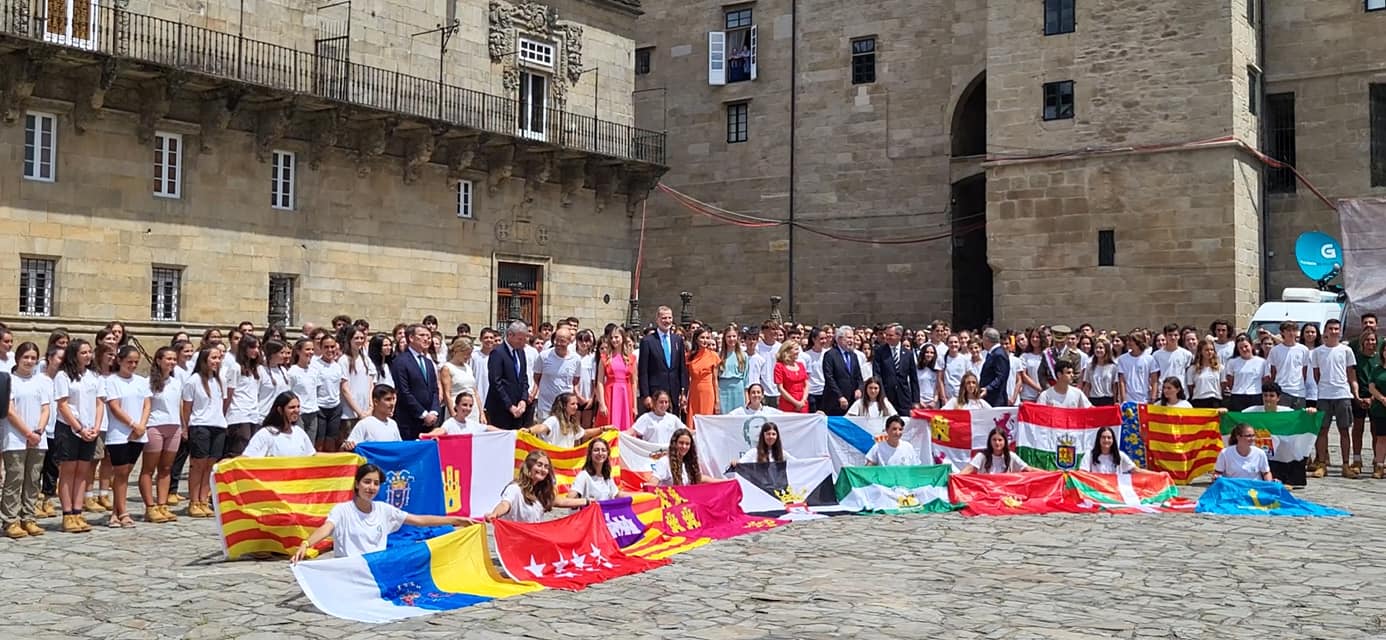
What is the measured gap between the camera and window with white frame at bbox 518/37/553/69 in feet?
105

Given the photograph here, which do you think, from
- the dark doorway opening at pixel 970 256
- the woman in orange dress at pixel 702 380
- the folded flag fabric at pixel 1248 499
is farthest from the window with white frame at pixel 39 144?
the dark doorway opening at pixel 970 256

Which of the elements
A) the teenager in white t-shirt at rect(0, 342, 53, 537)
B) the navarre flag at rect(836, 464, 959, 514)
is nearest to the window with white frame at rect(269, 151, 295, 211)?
the teenager in white t-shirt at rect(0, 342, 53, 537)

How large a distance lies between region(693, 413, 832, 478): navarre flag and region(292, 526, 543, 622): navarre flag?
5826 millimetres

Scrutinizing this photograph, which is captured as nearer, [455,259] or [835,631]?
[835,631]

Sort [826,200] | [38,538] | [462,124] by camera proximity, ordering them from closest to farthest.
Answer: [38,538] < [462,124] < [826,200]

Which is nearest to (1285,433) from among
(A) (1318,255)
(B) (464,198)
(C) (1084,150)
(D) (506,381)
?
(D) (506,381)

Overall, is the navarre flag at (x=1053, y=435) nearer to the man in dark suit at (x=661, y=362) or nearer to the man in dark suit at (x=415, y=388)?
the man in dark suit at (x=661, y=362)

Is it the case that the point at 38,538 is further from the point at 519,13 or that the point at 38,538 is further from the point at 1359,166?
the point at 1359,166

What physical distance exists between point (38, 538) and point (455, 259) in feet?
63.0

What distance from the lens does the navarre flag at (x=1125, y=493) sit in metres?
14.8

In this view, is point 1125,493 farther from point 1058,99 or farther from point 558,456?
point 1058,99

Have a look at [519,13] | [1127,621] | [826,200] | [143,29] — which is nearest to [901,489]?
[1127,621]

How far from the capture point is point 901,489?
15.0 m

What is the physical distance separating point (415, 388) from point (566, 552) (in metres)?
4.89
